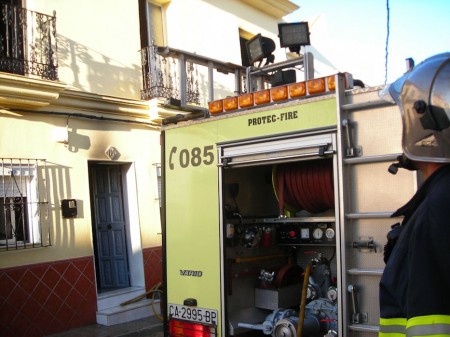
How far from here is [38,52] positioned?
8.04 m

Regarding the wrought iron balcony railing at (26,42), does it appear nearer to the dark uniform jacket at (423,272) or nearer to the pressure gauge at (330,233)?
the pressure gauge at (330,233)

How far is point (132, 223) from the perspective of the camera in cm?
945

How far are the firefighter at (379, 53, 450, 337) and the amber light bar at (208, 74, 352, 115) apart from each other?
1412mm

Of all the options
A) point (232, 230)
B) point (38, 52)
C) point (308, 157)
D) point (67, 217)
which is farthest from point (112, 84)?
point (308, 157)

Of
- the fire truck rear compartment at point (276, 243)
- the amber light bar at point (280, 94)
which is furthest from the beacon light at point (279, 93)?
the fire truck rear compartment at point (276, 243)

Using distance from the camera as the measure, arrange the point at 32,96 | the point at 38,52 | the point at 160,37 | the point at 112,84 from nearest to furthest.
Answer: the point at 32,96 < the point at 38,52 < the point at 112,84 < the point at 160,37

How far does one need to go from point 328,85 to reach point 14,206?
19.3 ft

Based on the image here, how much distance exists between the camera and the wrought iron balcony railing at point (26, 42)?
7.82m

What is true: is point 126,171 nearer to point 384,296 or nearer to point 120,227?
point 120,227

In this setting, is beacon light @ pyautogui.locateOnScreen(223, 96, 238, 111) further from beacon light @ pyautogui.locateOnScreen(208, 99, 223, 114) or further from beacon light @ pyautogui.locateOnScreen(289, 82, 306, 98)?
beacon light @ pyautogui.locateOnScreen(289, 82, 306, 98)

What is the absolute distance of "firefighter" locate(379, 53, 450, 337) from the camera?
1508mm

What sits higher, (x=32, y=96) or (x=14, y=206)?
(x=32, y=96)

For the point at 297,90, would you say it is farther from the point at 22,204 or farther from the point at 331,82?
the point at 22,204

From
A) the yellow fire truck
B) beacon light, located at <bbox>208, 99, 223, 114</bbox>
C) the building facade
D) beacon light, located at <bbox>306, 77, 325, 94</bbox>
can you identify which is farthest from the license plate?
the building facade
